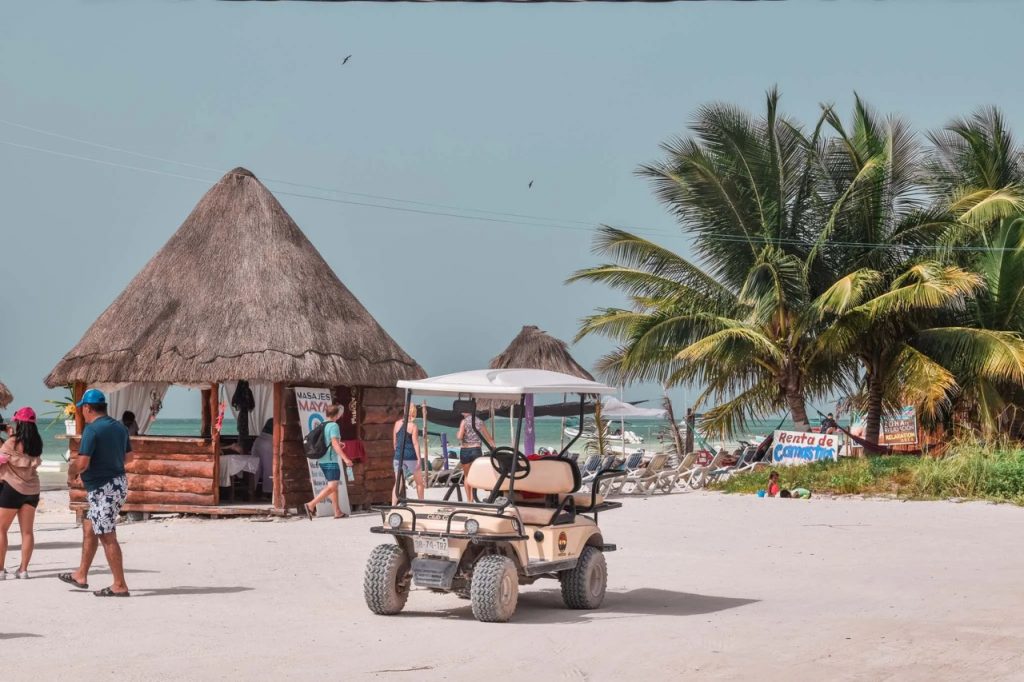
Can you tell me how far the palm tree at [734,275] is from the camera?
2417cm

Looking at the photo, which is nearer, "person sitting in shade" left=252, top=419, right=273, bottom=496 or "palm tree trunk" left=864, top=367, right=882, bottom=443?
"person sitting in shade" left=252, top=419, right=273, bottom=496

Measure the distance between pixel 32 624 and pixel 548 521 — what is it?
3.71 m

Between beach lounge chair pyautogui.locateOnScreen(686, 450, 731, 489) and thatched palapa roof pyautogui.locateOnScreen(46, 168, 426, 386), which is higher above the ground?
thatched palapa roof pyautogui.locateOnScreen(46, 168, 426, 386)

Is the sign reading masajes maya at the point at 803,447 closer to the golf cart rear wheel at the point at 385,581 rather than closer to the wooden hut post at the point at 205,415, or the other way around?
the wooden hut post at the point at 205,415

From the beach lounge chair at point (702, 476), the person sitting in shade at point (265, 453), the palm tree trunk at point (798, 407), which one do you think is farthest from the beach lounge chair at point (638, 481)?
the person sitting in shade at point (265, 453)

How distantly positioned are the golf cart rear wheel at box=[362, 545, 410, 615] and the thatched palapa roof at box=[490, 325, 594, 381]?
19024 mm

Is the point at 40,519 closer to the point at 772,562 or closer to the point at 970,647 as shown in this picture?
the point at 772,562

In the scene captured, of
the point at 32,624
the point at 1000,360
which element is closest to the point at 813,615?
the point at 32,624

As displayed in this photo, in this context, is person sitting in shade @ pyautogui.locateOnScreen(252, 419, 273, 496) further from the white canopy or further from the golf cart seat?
the white canopy

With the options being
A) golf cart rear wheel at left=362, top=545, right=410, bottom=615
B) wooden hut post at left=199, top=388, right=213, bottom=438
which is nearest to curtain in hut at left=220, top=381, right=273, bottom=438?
wooden hut post at left=199, top=388, right=213, bottom=438

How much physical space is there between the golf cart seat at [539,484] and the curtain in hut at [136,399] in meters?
10.8

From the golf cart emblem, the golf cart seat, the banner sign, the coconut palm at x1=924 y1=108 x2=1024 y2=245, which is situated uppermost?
the coconut palm at x1=924 y1=108 x2=1024 y2=245

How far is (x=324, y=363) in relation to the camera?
707 inches

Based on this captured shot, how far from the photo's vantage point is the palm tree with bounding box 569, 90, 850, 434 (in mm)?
24172
